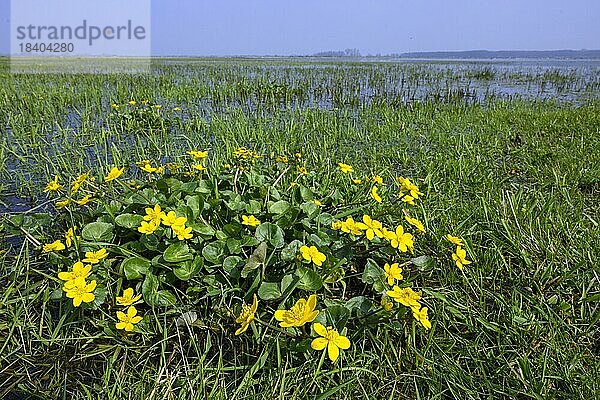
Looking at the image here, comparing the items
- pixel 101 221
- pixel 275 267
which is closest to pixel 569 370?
pixel 275 267

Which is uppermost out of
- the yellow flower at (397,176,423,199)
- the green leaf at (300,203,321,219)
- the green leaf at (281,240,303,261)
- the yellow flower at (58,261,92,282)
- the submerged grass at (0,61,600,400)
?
the yellow flower at (397,176,423,199)

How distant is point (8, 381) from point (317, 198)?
1.43 meters

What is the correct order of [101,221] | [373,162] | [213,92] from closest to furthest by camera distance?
1. [101,221]
2. [373,162]
3. [213,92]

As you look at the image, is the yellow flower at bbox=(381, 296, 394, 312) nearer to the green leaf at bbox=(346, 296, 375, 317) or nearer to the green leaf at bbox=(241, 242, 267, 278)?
the green leaf at bbox=(346, 296, 375, 317)

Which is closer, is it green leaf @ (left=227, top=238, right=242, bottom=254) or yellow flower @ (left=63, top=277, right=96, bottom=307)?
yellow flower @ (left=63, top=277, right=96, bottom=307)

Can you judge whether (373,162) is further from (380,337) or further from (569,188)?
(380,337)

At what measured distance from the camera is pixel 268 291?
4.65 ft

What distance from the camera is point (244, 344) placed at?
1456 millimetres

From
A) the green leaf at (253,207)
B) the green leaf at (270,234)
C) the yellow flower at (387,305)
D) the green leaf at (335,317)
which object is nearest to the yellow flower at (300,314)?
the green leaf at (335,317)

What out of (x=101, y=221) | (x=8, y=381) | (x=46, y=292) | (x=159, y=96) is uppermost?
(x=159, y=96)

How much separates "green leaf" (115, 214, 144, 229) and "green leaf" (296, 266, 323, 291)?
0.68 meters

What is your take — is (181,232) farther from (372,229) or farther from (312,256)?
(372,229)

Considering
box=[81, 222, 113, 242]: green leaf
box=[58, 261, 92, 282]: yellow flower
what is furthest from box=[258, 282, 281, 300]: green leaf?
box=[81, 222, 113, 242]: green leaf

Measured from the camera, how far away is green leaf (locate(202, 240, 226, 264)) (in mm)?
1538
